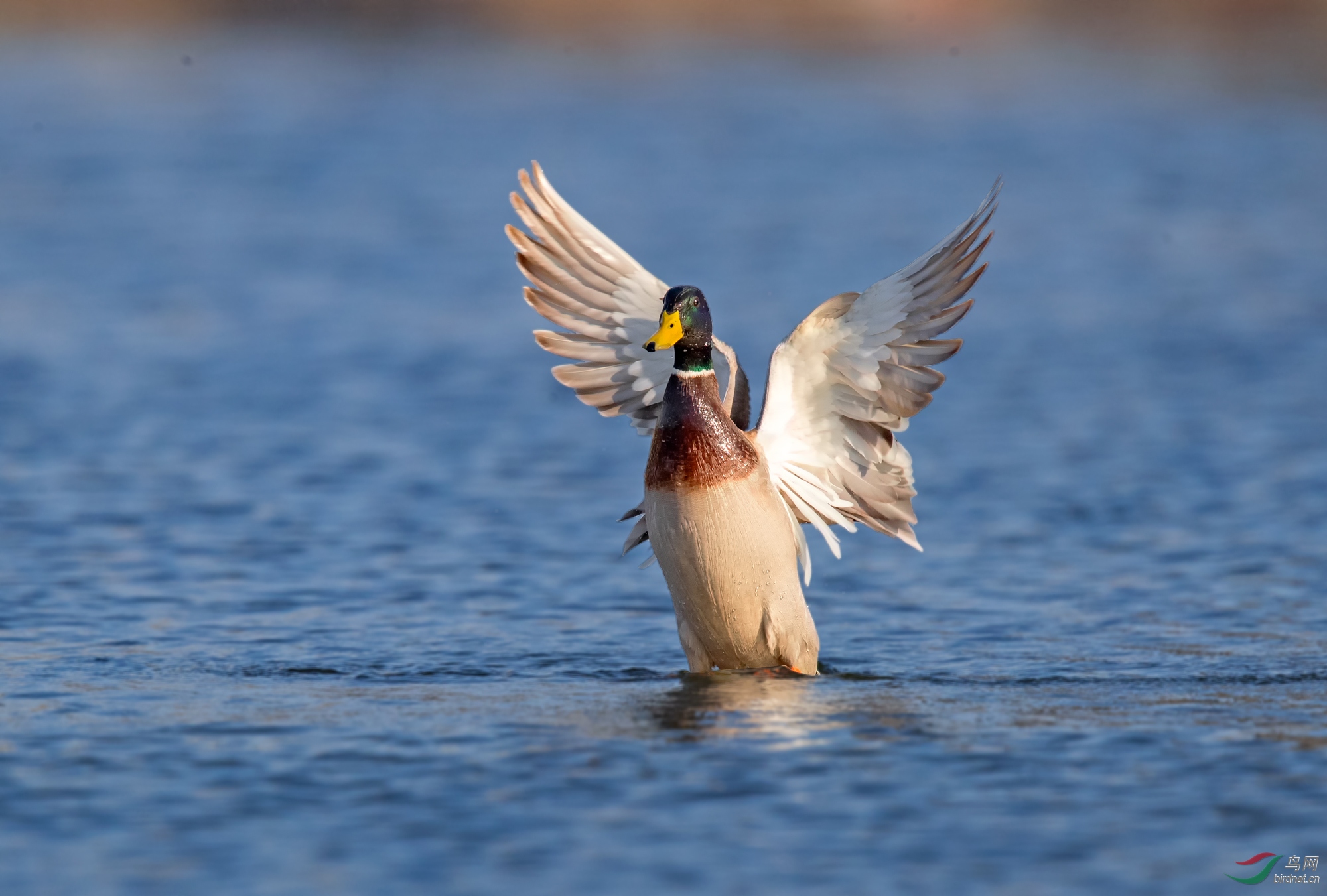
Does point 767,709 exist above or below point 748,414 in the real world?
below

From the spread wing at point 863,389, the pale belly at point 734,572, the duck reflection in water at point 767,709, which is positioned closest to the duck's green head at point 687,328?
the spread wing at point 863,389

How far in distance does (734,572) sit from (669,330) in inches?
45.4

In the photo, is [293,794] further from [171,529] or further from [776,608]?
[171,529]

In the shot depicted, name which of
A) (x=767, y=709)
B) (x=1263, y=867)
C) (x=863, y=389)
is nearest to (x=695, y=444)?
(x=863, y=389)

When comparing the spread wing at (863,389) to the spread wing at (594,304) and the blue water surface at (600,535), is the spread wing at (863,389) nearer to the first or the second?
the spread wing at (594,304)

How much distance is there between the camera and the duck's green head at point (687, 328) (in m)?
9.12

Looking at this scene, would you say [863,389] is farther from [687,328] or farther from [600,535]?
[600,535]

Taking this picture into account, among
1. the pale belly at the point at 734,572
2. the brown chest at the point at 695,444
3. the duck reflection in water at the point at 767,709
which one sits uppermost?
the brown chest at the point at 695,444

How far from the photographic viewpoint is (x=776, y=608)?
9266 millimetres

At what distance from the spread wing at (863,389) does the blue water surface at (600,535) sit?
0.89 metres

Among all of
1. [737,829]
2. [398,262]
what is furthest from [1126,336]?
[737,829]

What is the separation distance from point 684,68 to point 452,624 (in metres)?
30.1
